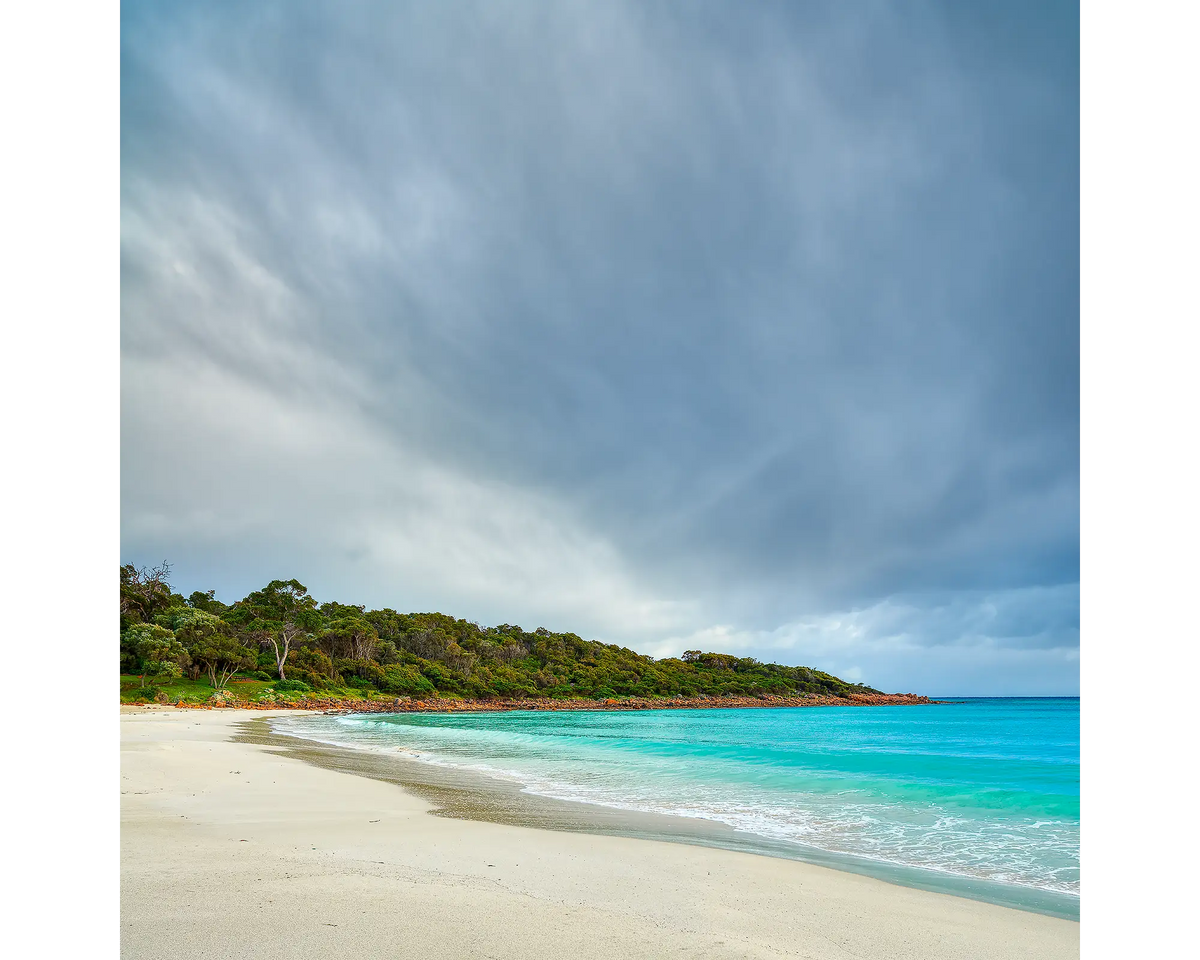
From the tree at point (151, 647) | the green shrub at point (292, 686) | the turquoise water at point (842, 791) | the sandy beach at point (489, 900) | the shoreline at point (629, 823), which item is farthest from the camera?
the green shrub at point (292, 686)

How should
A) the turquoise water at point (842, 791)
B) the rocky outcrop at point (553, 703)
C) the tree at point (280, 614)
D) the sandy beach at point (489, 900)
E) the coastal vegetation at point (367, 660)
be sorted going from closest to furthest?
the sandy beach at point (489, 900) → the turquoise water at point (842, 791) → the coastal vegetation at point (367, 660) → the rocky outcrop at point (553, 703) → the tree at point (280, 614)

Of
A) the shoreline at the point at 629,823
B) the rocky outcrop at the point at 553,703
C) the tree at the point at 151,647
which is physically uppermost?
the shoreline at the point at 629,823

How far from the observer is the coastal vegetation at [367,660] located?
3850cm

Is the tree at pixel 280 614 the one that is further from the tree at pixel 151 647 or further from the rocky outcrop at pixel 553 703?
the tree at pixel 151 647

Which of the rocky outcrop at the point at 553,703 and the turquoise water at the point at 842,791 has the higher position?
the turquoise water at the point at 842,791

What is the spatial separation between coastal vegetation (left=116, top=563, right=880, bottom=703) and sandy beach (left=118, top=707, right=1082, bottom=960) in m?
16.0

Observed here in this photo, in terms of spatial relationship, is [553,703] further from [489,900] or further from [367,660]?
[489,900]

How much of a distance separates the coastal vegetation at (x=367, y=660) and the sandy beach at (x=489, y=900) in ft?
52.4

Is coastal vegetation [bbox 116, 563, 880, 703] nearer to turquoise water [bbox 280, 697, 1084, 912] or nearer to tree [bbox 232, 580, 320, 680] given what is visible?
tree [bbox 232, 580, 320, 680]

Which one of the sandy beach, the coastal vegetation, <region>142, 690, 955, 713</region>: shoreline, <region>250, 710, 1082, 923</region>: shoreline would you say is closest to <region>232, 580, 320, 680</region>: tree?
the coastal vegetation

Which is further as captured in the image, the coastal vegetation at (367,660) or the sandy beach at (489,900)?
the coastal vegetation at (367,660)

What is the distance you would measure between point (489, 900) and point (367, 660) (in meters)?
55.5

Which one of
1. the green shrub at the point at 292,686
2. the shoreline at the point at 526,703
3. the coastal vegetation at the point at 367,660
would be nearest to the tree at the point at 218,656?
the coastal vegetation at the point at 367,660
